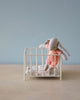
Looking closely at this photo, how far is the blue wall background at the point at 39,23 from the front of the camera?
8.66ft

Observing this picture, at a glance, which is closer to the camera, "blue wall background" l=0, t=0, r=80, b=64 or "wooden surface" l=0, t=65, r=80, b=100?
"wooden surface" l=0, t=65, r=80, b=100

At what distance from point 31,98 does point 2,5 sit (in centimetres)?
188

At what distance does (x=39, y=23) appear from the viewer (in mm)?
2678

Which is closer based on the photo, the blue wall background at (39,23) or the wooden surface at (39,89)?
the wooden surface at (39,89)

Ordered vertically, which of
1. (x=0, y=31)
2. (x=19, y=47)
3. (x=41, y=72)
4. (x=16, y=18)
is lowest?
(x=41, y=72)

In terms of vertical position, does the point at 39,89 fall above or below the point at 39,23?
below

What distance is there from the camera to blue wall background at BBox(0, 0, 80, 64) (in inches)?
104

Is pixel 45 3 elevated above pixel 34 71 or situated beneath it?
elevated above

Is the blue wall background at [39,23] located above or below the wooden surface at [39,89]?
above

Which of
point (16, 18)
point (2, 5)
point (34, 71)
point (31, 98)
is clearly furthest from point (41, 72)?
point (2, 5)

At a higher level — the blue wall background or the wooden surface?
the blue wall background

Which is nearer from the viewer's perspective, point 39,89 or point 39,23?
point 39,89

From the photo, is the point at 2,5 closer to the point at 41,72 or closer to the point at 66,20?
the point at 66,20

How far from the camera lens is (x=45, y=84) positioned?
1.60m
